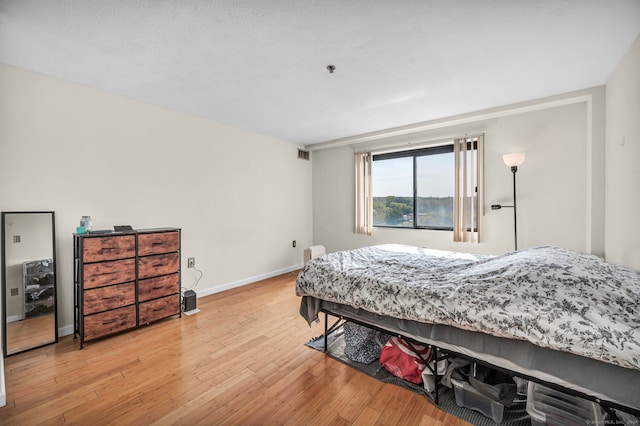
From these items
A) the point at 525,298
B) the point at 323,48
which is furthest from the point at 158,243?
the point at 525,298

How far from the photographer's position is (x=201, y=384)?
1956 mm

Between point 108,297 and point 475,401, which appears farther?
point 108,297

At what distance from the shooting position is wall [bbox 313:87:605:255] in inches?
111

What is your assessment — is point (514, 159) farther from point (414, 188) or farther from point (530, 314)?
point (530, 314)

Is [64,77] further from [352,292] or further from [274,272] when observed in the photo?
[274,272]

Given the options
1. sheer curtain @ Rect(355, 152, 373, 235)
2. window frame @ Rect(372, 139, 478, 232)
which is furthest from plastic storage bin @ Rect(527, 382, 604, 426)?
sheer curtain @ Rect(355, 152, 373, 235)

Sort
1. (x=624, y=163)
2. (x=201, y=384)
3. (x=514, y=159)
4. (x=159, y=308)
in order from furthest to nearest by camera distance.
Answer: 1. (x=514, y=159)
2. (x=159, y=308)
3. (x=624, y=163)
4. (x=201, y=384)

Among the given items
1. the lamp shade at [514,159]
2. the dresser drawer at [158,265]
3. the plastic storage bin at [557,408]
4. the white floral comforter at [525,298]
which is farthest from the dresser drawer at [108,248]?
the lamp shade at [514,159]

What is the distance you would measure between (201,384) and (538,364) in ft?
7.01

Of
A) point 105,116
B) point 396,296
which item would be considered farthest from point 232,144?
point 396,296

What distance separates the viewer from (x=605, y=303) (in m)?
1.29

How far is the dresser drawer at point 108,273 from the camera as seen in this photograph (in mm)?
2476

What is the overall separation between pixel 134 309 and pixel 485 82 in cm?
420

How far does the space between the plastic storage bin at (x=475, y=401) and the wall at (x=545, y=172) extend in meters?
2.34
